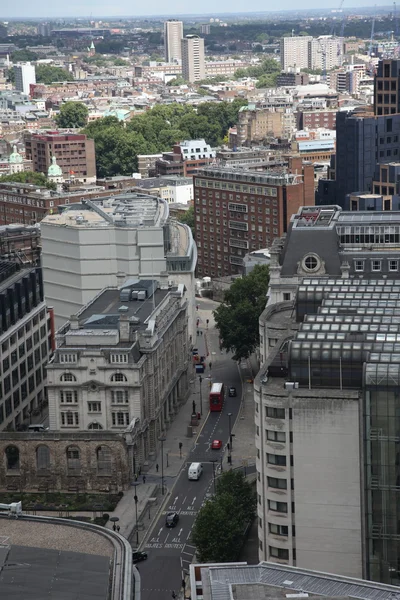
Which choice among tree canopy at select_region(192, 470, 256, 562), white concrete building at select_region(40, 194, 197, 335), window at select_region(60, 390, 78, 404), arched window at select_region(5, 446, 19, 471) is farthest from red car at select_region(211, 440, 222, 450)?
white concrete building at select_region(40, 194, 197, 335)

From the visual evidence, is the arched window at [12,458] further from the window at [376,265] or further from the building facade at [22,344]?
the window at [376,265]

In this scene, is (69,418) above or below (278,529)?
below

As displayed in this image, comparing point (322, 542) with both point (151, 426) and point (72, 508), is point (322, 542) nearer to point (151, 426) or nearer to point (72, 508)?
point (72, 508)

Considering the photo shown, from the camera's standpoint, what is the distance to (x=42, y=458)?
124938 millimetres

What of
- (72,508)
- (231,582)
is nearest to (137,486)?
(72,508)

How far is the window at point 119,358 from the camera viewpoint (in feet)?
419

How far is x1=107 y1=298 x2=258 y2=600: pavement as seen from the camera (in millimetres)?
107062

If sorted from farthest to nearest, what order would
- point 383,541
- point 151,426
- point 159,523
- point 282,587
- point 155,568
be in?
point 151,426
point 159,523
point 155,568
point 383,541
point 282,587

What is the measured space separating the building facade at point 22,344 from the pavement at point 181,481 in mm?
15231

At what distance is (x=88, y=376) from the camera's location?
128 m

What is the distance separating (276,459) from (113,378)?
35715 millimetres

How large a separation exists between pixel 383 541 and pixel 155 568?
826 inches

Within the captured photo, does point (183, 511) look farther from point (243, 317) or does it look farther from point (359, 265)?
point (243, 317)

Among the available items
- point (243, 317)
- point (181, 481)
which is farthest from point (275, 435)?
point (243, 317)
